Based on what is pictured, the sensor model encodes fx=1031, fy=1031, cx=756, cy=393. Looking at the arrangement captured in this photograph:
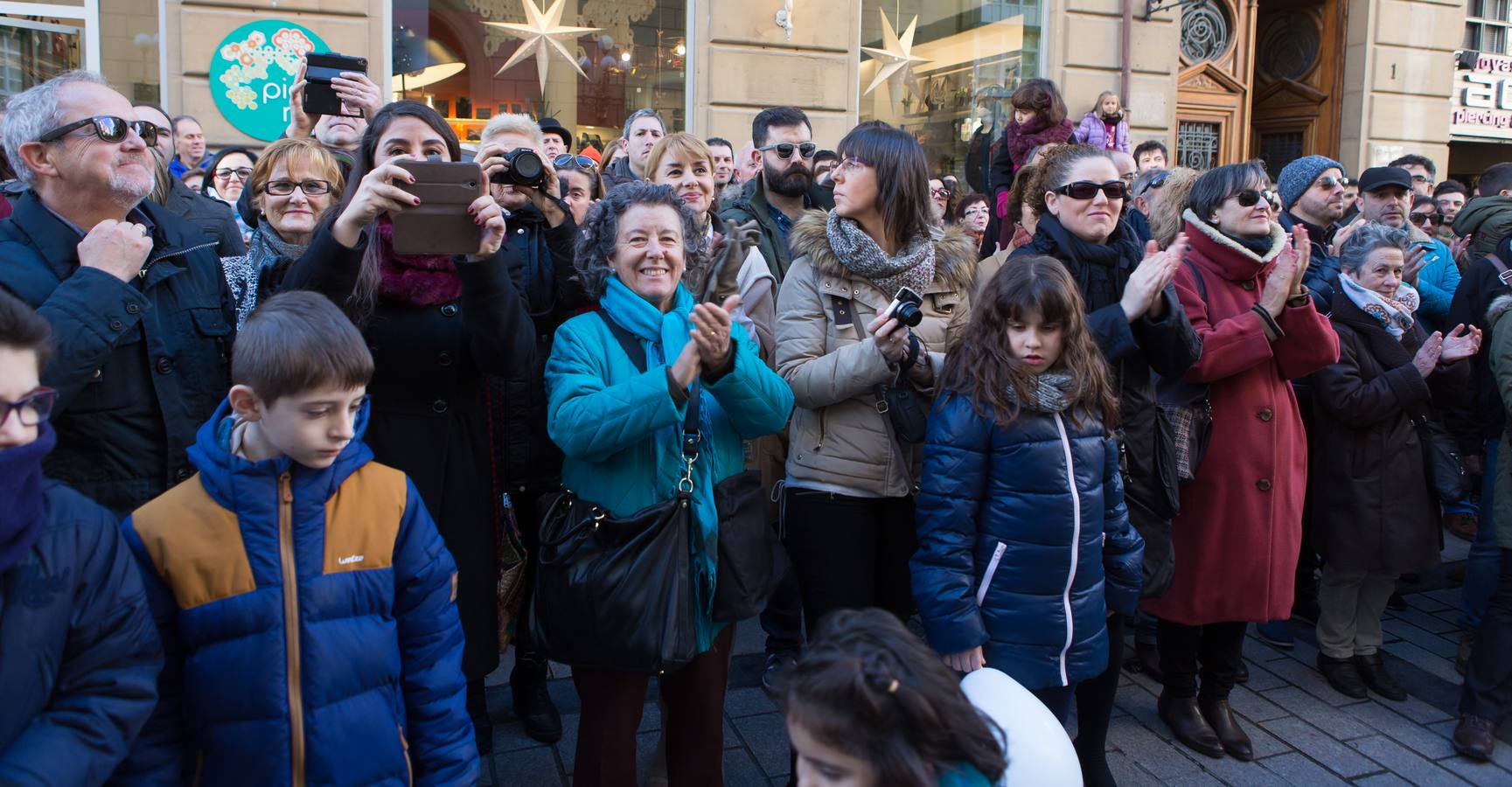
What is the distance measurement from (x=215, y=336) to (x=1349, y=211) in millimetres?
7293

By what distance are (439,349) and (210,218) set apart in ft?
3.53

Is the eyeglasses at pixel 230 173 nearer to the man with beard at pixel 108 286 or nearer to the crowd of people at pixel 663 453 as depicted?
the crowd of people at pixel 663 453

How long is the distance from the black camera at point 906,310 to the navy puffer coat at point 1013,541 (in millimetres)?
275

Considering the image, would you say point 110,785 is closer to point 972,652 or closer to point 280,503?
point 280,503

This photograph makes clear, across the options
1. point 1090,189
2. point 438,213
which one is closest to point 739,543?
point 438,213

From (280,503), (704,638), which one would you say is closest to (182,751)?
(280,503)

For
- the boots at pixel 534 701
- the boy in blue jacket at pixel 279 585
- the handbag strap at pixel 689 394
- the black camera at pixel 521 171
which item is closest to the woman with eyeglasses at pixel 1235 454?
the handbag strap at pixel 689 394

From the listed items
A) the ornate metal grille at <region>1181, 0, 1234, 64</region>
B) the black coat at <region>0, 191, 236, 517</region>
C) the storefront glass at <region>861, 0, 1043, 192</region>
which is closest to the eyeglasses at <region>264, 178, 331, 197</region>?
the black coat at <region>0, 191, 236, 517</region>

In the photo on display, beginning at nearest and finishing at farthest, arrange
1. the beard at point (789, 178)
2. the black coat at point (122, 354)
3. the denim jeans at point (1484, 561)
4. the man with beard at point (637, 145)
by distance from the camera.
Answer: the black coat at point (122, 354) < the denim jeans at point (1484, 561) < the beard at point (789, 178) < the man with beard at point (637, 145)

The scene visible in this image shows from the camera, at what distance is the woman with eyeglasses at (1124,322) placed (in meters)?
3.37

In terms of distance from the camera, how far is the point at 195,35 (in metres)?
7.70

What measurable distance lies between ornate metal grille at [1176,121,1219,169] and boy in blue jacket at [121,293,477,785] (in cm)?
1126

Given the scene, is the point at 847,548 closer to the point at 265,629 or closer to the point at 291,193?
the point at 265,629

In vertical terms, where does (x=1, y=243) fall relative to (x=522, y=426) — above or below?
above
